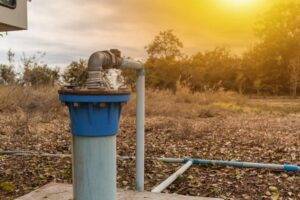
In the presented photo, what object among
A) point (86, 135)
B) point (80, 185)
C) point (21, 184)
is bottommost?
point (21, 184)

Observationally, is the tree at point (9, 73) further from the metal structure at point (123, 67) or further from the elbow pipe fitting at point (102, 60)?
the elbow pipe fitting at point (102, 60)

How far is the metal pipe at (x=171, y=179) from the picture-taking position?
2.40 metres

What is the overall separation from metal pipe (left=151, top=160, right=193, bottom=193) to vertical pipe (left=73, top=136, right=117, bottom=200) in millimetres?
977

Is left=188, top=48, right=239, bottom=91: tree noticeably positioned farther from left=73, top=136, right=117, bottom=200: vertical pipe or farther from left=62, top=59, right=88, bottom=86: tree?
left=73, top=136, right=117, bottom=200: vertical pipe

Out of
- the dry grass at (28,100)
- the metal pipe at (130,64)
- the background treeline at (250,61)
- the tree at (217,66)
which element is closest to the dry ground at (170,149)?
the dry grass at (28,100)

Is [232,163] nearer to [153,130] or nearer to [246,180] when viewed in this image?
[246,180]

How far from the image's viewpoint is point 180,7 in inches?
297

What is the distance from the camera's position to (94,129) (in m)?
1.26

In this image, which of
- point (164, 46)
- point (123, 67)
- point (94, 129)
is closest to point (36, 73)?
point (123, 67)

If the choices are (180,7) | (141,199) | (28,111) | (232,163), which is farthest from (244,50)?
(141,199)

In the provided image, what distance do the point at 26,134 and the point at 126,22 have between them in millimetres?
3220

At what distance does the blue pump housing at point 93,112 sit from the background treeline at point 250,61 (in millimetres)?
14751

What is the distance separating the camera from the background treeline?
1723 centimetres

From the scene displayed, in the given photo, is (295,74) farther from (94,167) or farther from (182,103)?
(94,167)
